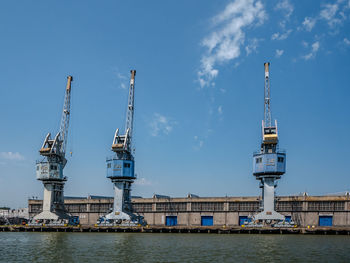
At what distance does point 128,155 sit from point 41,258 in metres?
68.4

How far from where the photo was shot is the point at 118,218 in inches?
4306

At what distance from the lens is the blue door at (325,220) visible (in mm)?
107625

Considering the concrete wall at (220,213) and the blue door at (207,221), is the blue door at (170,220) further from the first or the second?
the blue door at (207,221)

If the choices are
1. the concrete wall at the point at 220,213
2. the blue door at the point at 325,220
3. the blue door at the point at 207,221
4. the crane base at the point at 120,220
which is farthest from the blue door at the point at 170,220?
the blue door at the point at 325,220

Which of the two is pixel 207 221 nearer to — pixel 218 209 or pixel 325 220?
pixel 218 209

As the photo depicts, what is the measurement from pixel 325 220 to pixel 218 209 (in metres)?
28.1

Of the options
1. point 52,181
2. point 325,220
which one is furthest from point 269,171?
point 52,181

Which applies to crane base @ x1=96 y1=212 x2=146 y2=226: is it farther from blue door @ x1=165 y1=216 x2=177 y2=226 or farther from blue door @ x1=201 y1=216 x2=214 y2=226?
blue door @ x1=201 y1=216 x2=214 y2=226

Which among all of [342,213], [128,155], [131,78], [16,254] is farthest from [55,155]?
[342,213]

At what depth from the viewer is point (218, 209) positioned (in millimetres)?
Result: 119000

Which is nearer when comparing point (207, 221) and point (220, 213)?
point (220, 213)

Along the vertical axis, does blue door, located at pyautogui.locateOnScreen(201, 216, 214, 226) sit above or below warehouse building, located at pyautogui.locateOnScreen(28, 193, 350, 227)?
below

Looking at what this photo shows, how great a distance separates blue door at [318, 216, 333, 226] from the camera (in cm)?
10762

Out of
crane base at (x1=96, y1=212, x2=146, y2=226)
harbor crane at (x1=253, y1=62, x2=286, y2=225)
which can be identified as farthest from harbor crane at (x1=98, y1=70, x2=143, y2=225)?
harbor crane at (x1=253, y1=62, x2=286, y2=225)
